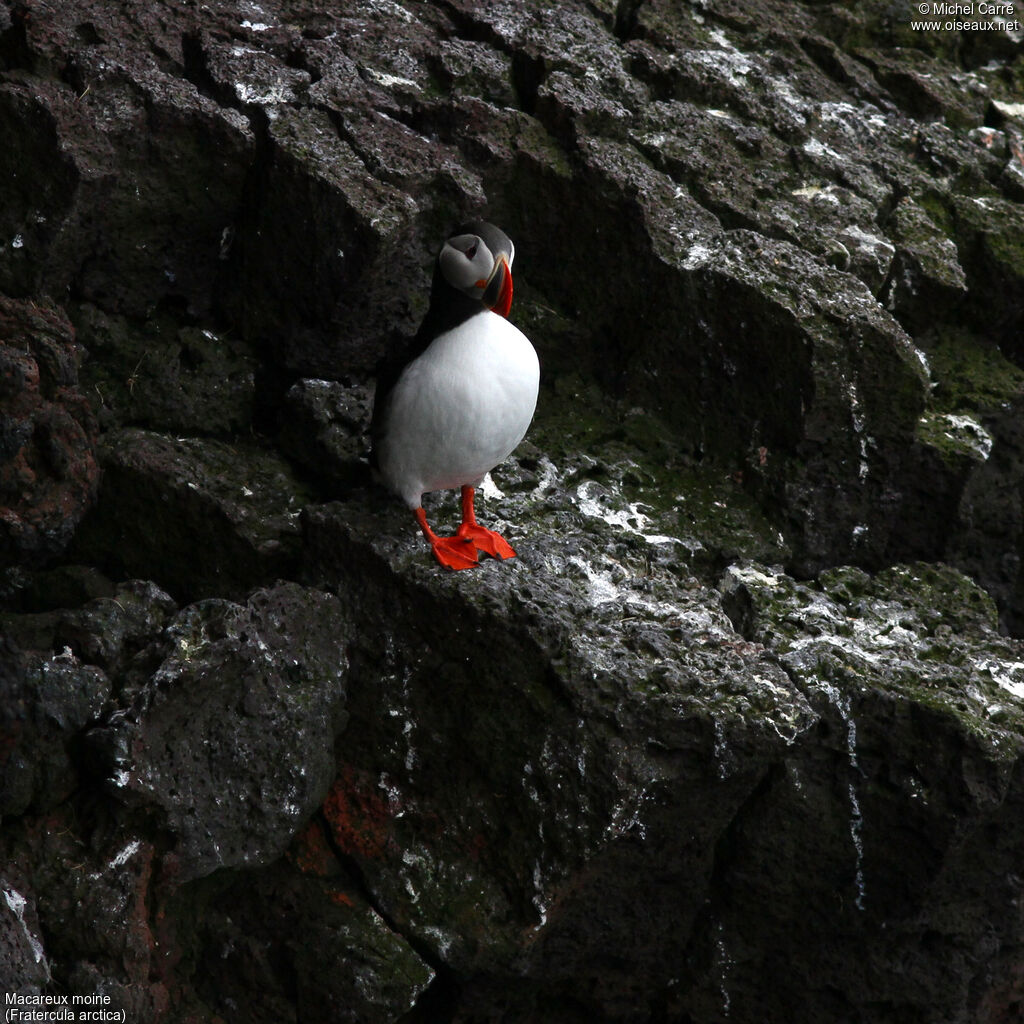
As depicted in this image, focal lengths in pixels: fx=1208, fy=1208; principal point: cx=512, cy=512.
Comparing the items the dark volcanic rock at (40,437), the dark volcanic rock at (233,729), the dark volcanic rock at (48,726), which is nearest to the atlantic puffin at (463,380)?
the dark volcanic rock at (233,729)

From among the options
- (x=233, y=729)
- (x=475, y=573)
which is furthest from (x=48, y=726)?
(x=475, y=573)

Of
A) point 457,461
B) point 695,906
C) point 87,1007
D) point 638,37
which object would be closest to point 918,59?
point 638,37

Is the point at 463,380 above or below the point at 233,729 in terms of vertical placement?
above

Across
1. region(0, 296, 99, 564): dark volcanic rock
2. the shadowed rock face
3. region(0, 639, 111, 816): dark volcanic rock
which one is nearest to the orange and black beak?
the shadowed rock face

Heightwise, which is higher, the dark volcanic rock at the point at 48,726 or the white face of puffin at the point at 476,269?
the white face of puffin at the point at 476,269

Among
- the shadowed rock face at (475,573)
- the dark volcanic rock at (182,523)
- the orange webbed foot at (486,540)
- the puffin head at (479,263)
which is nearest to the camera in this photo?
the shadowed rock face at (475,573)

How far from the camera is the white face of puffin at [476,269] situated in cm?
408

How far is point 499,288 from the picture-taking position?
411 centimetres

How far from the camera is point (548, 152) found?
18.3ft

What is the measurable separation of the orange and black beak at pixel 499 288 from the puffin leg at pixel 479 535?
28.4 inches

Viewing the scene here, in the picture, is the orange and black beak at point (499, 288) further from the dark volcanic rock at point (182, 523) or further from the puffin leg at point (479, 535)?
the dark volcanic rock at point (182, 523)

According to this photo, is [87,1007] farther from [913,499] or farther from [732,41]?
[732,41]

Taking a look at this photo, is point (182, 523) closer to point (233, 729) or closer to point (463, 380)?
point (233, 729)

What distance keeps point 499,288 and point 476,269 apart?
10 centimetres
